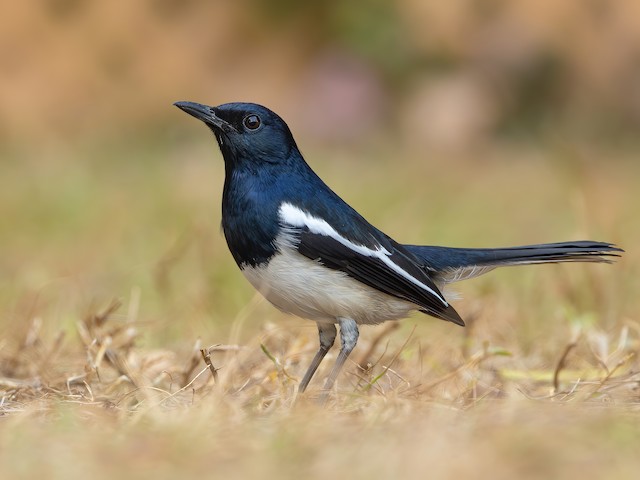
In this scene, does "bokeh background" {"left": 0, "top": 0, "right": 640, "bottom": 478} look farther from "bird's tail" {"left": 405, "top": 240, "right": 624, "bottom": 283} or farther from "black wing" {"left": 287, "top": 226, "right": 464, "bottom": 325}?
"bird's tail" {"left": 405, "top": 240, "right": 624, "bottom": 283}

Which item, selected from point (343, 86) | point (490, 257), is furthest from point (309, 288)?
point (343, 86)

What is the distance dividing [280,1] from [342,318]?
8106 millimetres

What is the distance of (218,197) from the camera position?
9055 millimetres

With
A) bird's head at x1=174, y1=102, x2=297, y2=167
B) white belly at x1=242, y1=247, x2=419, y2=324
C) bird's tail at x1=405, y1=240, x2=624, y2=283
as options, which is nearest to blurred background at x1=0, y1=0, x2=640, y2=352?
bird's tail at x1=405, y1=240, x2=624, y2=283

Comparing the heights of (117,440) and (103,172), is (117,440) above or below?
below

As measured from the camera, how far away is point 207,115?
4.57m

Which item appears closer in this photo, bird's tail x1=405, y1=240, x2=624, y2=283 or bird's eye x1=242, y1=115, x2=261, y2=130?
bird's eye x1=242, y1=115, x2=261, y2=130

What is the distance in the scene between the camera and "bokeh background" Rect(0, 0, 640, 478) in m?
3.28

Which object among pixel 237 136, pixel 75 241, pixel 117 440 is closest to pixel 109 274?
pixel 75 241

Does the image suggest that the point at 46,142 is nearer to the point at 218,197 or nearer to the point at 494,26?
the point at 218,197

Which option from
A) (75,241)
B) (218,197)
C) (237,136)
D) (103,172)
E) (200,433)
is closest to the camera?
(200,433)

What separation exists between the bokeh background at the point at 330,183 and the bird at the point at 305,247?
0.20m

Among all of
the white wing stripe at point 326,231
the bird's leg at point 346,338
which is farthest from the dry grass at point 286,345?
the white wing stripe at point 326,231

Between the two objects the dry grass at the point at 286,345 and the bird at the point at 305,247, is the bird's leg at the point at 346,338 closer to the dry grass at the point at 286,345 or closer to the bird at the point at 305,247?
the bird at the point at 305,247
